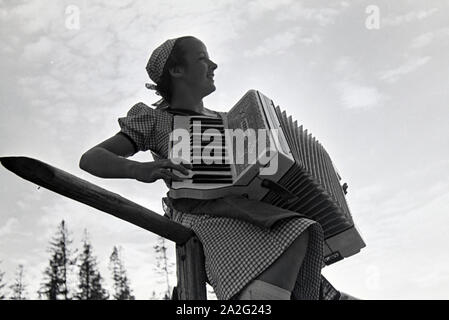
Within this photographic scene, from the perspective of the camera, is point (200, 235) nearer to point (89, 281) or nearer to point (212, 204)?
point (212, 204)

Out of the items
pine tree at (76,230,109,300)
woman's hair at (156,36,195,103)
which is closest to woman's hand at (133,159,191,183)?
woman's hair at (156,36,195,103)

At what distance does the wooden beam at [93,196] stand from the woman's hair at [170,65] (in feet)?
2.81

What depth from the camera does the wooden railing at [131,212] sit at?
162cm

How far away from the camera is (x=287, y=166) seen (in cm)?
209

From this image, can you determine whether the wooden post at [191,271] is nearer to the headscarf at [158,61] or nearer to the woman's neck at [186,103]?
the woman's neck at [186,103]

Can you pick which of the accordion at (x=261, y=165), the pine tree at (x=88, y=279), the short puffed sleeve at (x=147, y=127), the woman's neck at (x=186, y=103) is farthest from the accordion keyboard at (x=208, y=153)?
the pine tree at (x=88, y=279)

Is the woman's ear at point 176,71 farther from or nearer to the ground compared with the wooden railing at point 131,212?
farther from the ground

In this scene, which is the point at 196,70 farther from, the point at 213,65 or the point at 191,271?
the point at 191,271

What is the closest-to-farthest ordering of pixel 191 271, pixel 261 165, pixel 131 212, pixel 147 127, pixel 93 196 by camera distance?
pixel 93 196 → pixel 131 212 → pixel 261 165 → pixel 191 271 → pixel 147 127

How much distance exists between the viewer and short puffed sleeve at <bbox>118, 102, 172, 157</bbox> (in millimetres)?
2348

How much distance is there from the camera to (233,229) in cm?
209

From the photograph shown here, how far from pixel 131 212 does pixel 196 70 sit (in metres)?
1.01

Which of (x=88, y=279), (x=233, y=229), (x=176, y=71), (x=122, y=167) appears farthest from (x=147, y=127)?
(x=88, y=279)
